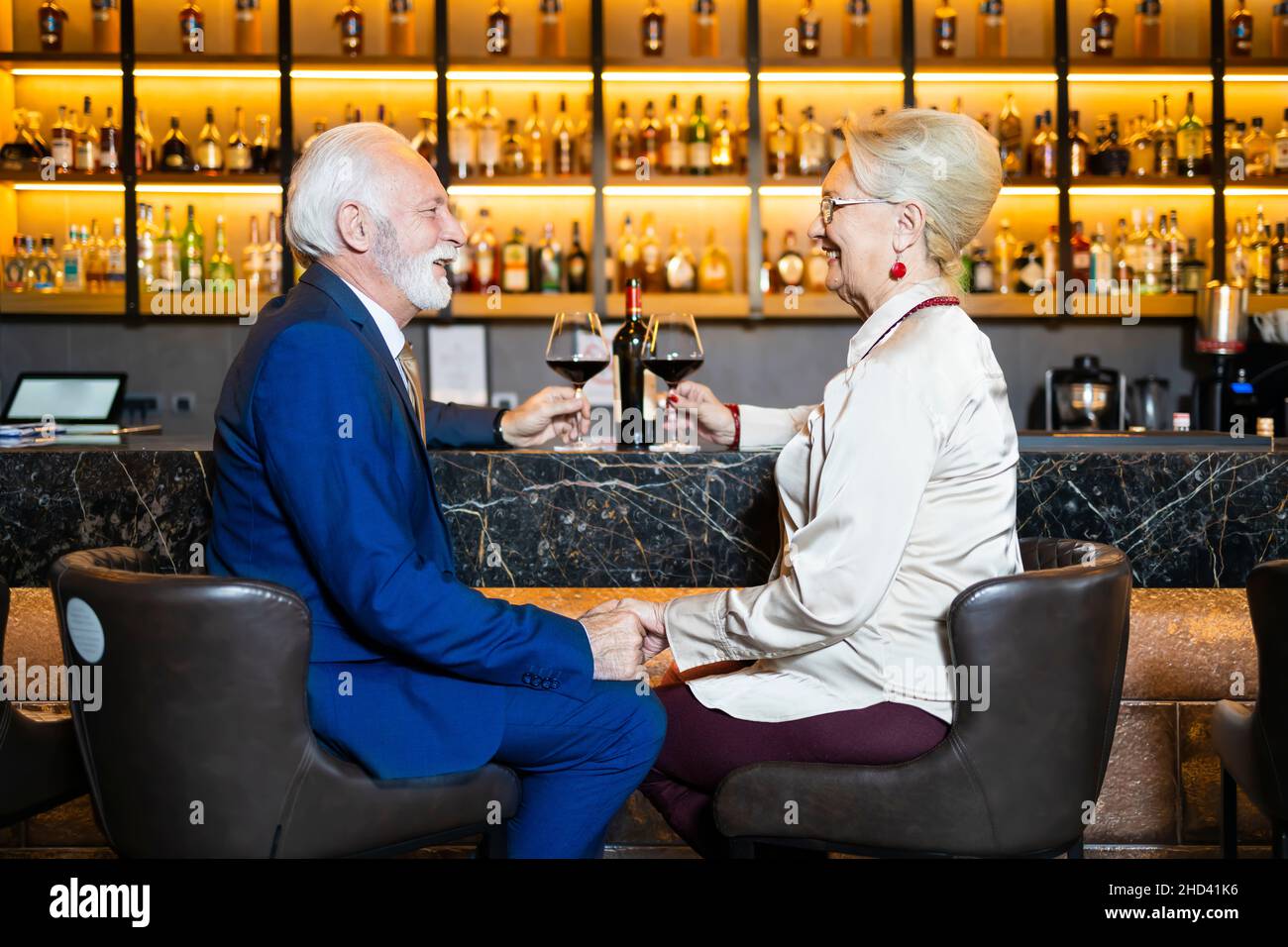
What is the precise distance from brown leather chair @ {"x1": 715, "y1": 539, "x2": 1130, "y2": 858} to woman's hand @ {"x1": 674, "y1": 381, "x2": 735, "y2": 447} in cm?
65

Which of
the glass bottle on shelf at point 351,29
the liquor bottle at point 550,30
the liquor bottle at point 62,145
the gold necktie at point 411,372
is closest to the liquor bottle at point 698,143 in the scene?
the liquor bottle at point 550,30

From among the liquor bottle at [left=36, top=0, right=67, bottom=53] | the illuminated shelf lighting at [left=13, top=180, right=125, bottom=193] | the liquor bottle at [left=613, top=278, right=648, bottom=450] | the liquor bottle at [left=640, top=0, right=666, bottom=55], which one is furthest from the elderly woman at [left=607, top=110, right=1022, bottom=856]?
the liquor bottle at [left=36, top=0, right=67, bottom=53]

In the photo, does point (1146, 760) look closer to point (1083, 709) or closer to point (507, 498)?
point (1083, 709)

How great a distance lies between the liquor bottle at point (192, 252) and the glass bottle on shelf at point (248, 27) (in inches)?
20.1

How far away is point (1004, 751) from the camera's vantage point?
120 cm

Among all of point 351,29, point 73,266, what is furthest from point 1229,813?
point 73,266

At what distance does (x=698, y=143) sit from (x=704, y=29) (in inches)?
14.2

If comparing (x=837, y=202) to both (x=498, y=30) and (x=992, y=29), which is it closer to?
(x=498, y=30)

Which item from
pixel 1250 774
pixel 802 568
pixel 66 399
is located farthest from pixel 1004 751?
pixel 66 399

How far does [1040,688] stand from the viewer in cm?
118

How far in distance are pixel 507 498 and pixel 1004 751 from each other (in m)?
0.78

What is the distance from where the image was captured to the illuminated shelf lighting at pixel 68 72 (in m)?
3.74

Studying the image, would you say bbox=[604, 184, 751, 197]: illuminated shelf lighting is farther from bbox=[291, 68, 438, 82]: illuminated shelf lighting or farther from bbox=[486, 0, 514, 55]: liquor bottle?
bbox=[291, 68, 438, 82]: illuminated shelf lighting
